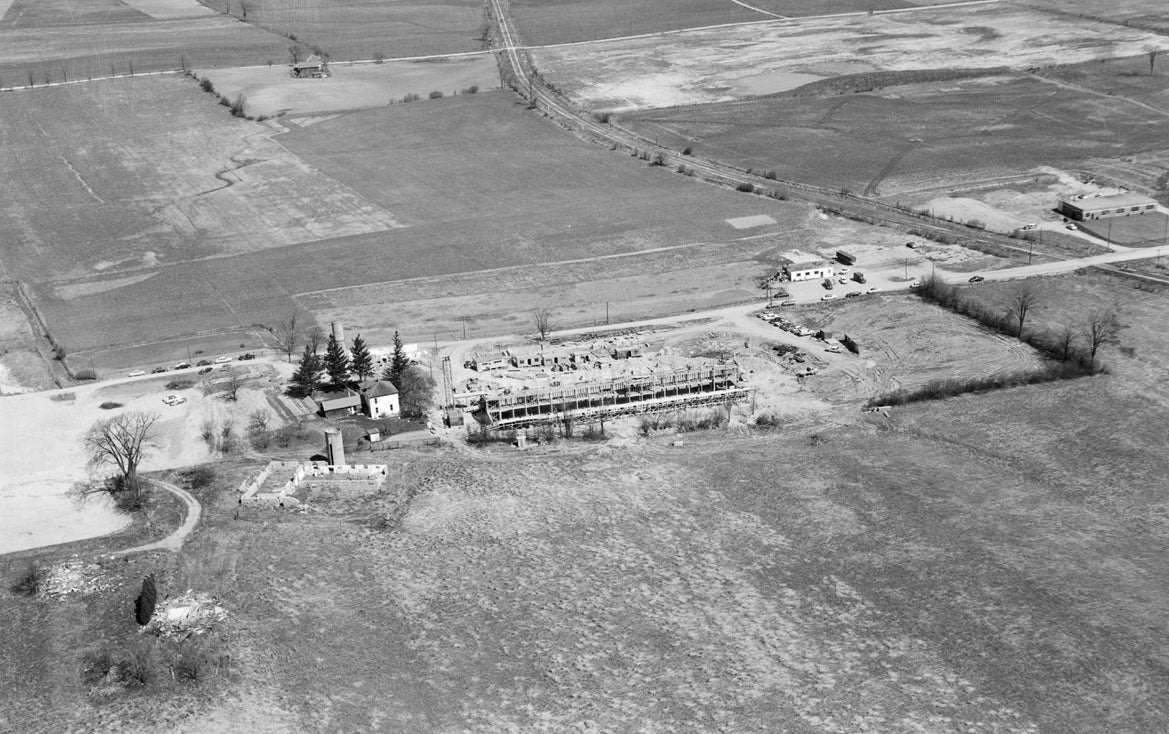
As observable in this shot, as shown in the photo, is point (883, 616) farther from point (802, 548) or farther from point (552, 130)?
point (552, 130)

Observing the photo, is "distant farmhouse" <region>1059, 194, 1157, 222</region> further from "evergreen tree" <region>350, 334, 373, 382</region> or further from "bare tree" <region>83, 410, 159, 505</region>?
→ "bare tree" <region>83, 410, 159, 505</region>

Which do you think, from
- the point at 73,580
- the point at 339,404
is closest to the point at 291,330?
the point at 339,404

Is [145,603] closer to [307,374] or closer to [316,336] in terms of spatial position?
[307,374]

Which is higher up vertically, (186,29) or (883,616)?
(186,29)

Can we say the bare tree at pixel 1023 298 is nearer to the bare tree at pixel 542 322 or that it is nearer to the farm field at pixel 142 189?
the bare tree at pixel 542 322

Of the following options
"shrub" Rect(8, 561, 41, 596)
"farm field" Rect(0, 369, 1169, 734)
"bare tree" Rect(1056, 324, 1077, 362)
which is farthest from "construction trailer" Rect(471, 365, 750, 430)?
"shrub" Rect(8, 561, 41, 596)

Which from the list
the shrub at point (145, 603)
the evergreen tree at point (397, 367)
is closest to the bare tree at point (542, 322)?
the evergreen tree at point (397, 367)

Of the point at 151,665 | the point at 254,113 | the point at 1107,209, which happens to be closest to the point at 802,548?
the point at 151,665
